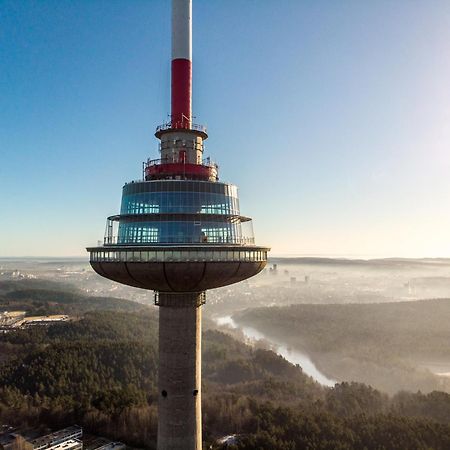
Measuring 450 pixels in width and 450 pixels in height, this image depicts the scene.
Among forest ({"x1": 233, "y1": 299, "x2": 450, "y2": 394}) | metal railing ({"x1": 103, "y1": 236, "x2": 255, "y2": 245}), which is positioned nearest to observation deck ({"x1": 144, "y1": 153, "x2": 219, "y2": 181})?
metal railing ({"x1": 103, "y1": 236, "x2": 255, "y2": 245})

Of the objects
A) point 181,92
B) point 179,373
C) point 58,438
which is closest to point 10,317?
point 58,438

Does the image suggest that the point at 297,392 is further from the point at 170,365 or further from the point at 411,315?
the point at 411,315

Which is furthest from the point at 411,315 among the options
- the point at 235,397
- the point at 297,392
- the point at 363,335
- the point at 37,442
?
the point at 37,442

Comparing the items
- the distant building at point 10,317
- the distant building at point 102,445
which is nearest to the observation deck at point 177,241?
the distant building at point 102,445

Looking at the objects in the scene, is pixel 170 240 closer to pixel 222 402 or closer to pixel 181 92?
pixel 181 92

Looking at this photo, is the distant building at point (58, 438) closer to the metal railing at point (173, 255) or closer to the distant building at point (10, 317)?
the metal railing at point (173, 255)

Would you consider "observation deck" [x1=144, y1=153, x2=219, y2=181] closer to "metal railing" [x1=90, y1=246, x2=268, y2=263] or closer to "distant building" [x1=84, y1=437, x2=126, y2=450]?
"metal railing" [x1=90, y1=246, x2=268, y2=263]
